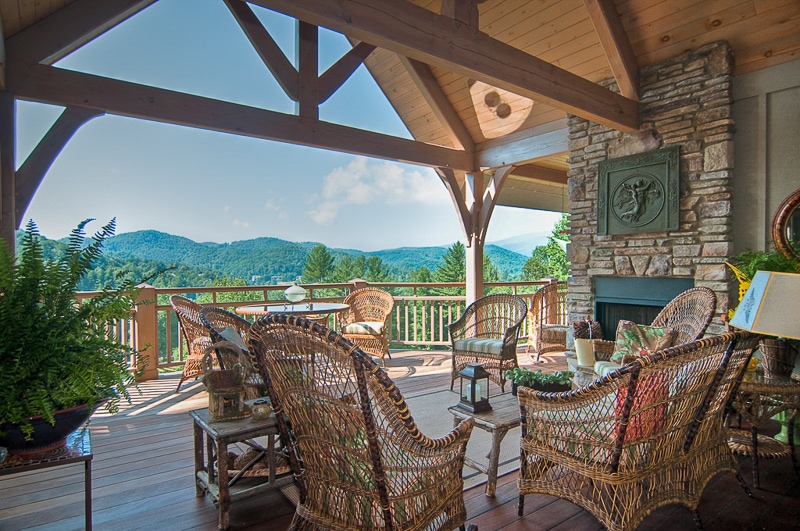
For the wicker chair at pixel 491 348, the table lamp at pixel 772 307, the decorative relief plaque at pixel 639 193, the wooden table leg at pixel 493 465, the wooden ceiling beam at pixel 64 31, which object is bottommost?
the wooden table leg at pixel 493 465

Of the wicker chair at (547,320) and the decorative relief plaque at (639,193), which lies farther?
the wicker chair at (547,320)

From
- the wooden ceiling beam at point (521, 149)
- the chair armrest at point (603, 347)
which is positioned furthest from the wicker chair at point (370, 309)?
the chair armrest at point (603, 347)

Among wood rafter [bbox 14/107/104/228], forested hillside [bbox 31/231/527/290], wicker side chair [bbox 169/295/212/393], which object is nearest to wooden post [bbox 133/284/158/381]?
wicker side chair [bbox 169/295/212/393]

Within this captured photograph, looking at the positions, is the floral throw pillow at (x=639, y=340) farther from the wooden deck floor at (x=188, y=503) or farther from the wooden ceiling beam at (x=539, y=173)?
Answer: the wooden ceiling beam at (x=539, y=173)

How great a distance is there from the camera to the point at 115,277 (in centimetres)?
182

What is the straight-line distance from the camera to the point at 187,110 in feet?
13.0

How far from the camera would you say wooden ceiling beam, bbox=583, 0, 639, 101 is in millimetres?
4133

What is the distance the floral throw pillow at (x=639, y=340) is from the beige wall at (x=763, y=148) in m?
1.20

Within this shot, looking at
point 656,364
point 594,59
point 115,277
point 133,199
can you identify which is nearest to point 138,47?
point 133,199

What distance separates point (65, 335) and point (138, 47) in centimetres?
1325

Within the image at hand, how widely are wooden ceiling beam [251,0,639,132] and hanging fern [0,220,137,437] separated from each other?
1521 mm

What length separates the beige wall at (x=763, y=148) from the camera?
373 centimetres

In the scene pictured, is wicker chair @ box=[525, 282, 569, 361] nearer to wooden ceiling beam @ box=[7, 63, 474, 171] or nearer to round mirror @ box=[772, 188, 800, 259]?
wooden ceiling beam @ box=[7, 63, 474, 171]

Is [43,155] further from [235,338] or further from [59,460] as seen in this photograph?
[59,460]
